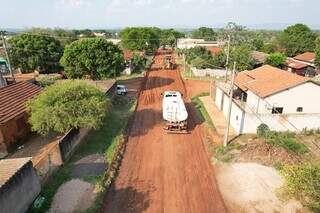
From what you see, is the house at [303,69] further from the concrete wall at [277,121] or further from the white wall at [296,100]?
the concrete wall at [277,121]

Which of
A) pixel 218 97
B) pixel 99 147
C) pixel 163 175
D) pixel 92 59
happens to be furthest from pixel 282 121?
pixel 92 59

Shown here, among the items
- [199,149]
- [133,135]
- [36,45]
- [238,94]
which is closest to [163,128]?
[133,135]

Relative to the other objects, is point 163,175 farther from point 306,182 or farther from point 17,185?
point 17,185

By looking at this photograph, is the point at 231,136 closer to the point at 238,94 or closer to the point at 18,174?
the point at 238,94

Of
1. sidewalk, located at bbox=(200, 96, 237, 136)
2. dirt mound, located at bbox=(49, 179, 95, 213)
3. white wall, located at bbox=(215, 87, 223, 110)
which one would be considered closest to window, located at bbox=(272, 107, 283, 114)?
sidewalk, located at bbox=(200, 96, 237, 136)

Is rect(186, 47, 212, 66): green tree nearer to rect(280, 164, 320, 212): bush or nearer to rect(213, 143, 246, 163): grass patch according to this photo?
rect(213, 143, 246, 163): grass patch

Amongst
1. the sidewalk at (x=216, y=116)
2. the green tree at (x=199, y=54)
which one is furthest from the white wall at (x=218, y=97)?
the green tree at (x=199, y=54)
